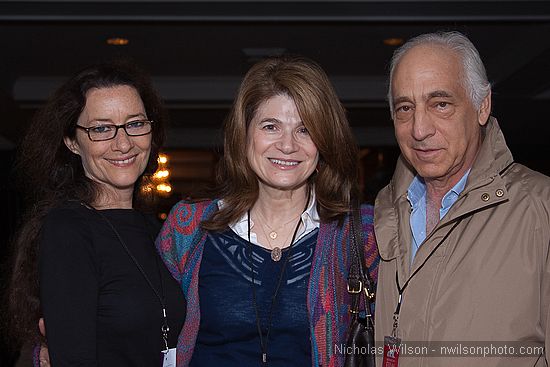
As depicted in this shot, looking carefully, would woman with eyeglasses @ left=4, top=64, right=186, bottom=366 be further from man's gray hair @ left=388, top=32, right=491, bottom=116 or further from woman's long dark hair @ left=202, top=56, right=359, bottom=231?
man's gray hair @ left=388, top=32, right=491, bottom=116

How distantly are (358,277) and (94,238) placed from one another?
35.1 inches

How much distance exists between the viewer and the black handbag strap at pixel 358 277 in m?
2.53

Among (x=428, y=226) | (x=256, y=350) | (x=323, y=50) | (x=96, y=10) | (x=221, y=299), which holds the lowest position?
(x=256, y=350)

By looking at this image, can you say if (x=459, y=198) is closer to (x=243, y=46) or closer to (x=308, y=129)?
(x=308, y=129)

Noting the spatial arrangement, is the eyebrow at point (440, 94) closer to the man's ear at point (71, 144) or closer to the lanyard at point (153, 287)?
the lanyard at point (153, 287)

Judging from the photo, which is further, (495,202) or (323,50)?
(323,50)

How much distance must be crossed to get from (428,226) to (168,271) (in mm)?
939

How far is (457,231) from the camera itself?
231 centimetres

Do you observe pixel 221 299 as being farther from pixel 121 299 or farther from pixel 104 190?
pixel 104 190

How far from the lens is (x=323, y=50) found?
26.9 ft

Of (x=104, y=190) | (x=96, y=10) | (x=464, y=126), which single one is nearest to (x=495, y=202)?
(x=464, y=126)

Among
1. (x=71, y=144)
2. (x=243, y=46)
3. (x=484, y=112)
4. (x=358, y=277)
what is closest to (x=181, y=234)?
(x=71, y=144)

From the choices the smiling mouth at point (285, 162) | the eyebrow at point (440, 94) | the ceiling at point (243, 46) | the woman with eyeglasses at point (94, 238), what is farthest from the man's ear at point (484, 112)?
the woman with eyeglasses at point (94, 238)

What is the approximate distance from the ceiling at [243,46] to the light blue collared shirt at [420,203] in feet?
3.08
